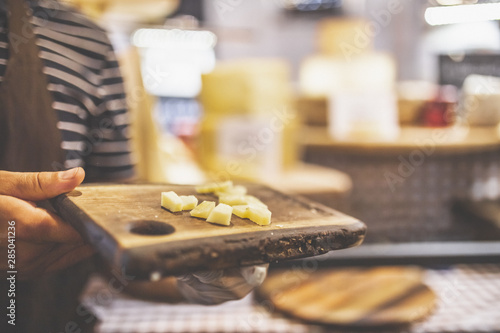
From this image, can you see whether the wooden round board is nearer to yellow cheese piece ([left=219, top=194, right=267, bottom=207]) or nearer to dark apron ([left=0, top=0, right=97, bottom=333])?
yellow cheese piece ([left=219, top=194, right=267, bottom=207])

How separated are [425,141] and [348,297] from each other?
2.43 meters

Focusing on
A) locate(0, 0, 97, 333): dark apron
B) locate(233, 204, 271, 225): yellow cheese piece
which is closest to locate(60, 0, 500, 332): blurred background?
locate(233, 204, 271, 225): yellow cheese piece

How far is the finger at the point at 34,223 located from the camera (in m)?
0.77

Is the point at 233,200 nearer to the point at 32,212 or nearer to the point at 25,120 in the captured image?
the point at 32,212

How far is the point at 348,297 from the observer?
4.07 ft

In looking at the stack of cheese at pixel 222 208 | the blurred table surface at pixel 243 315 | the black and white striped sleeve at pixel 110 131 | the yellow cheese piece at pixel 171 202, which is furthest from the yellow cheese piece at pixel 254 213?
the black and white striped sleeve at pixel 110 131

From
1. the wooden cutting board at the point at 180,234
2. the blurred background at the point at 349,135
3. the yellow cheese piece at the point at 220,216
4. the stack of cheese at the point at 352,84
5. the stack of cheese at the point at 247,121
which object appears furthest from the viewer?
the stack of cheese at the point at 352,84

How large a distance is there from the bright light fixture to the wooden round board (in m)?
1.06

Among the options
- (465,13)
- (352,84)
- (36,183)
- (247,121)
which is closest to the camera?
(36,183)

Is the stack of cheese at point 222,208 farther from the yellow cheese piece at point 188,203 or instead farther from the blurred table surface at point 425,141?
the blurred table surface at point 425,141

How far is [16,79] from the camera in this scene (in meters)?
1.00

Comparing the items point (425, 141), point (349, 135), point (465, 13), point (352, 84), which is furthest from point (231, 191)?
point (352, 84)

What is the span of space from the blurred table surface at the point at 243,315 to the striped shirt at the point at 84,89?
361 millimetres

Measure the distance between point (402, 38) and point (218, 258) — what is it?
769cm
